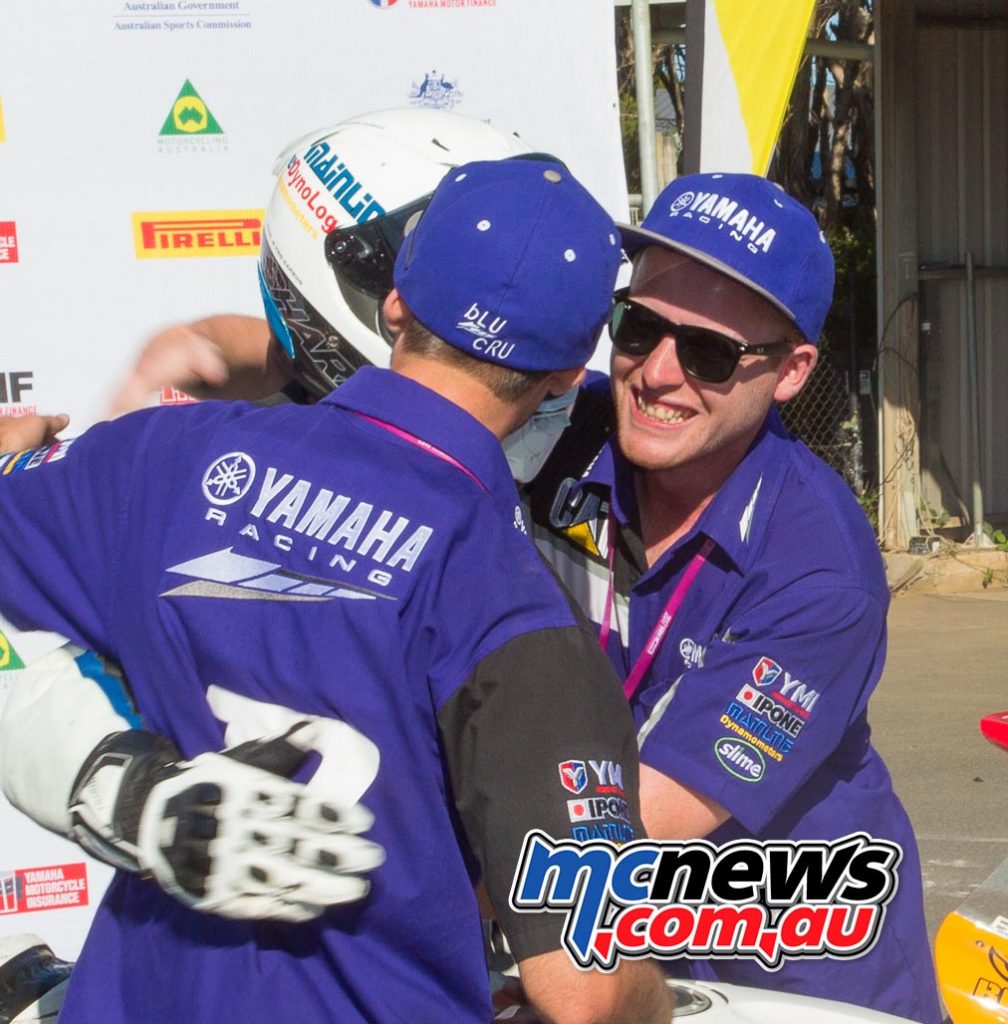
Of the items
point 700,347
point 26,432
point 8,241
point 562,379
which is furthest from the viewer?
point 8,241

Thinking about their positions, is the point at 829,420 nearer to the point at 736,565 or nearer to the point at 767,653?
the point at 736,565

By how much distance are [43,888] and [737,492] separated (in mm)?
2129

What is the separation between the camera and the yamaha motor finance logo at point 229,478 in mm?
1533

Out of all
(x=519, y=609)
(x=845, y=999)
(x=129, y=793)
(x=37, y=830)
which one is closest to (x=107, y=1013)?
(x=129, y=793)

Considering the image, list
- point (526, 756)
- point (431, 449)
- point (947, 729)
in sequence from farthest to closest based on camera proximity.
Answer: point (947, 729) → point (431, 449) → point (526, 756)

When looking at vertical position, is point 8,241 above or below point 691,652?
above

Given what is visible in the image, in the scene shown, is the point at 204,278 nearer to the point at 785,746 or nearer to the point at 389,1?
the point at 389,1

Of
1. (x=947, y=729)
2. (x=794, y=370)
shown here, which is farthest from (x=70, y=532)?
(x=947, y=729)

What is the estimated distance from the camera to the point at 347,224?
2285 millimetres

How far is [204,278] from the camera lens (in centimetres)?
358

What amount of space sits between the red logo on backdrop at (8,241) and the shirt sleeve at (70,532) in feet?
6.45

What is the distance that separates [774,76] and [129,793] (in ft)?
11.4

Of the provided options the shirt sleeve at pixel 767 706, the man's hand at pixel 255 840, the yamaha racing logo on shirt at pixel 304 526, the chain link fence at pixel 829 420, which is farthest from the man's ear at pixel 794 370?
the chain link fence at pixel 829 420

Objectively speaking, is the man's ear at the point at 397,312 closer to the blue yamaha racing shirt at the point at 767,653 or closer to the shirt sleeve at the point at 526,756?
the shirt sleeve at the point at 526,756
